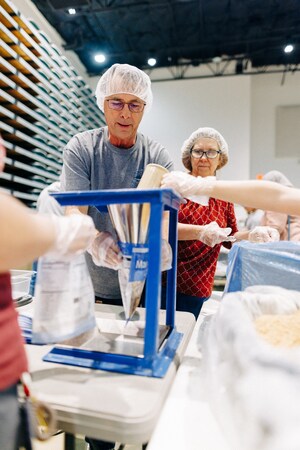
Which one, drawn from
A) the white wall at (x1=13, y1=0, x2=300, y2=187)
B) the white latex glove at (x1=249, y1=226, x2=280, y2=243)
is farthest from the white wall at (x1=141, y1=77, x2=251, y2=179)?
the white latex glove at (x1=249, y1=226, x2=280, y2=243)

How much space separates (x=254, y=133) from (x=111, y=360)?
279 inches

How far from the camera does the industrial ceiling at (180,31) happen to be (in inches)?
198

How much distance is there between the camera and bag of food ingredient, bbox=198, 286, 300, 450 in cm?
51

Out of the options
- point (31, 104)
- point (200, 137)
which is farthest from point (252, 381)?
point (31, 104)

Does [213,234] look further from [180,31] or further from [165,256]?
[180,31]

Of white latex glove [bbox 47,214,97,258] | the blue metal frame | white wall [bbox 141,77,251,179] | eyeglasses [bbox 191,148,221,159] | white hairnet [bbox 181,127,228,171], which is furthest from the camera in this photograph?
white wall [bbox 141,77,251,179]

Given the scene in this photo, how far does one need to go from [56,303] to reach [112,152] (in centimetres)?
112

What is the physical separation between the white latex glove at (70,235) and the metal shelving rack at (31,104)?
244 centimetres

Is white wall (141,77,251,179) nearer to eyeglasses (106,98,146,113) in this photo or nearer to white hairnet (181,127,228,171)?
white hairnet (181,127,228,171)

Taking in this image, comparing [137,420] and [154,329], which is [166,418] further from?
[154,329]

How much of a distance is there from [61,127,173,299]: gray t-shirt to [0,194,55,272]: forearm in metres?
0.99

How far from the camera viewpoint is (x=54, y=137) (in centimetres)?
398

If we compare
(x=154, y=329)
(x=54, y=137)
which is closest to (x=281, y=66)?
(x=54, y=137)

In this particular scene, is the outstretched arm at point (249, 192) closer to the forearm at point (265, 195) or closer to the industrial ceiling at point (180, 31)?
the forearm at point (265, 195)
